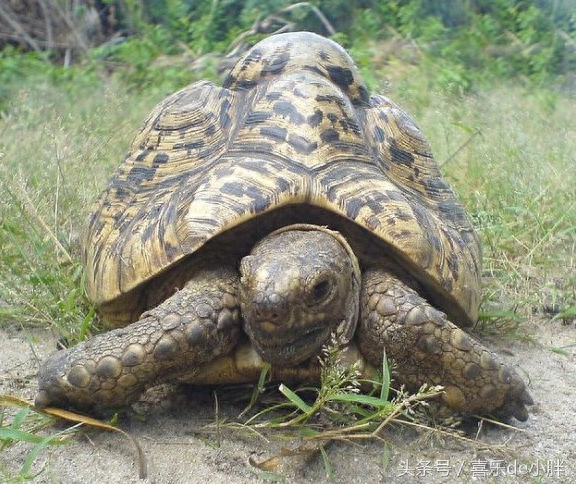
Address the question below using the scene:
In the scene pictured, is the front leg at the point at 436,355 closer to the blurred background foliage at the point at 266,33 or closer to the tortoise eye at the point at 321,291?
the tortoise eye at the point at 321,291

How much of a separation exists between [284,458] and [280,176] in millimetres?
753

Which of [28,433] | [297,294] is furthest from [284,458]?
[28,433]

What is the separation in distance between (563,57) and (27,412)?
8989 mm

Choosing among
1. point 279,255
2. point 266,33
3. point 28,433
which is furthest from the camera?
point 266,33

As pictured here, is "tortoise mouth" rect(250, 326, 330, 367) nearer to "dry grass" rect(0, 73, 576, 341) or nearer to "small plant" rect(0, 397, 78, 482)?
"small plant" rect(0, 397, 78, 482)

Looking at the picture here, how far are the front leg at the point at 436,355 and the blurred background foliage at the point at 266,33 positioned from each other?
6.96m

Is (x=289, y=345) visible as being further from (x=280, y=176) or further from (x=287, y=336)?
(x=280, y=176)

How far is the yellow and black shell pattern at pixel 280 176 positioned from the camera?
2.35m

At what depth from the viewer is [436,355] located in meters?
2.24

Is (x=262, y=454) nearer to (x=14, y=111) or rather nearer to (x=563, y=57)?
(x=14, y=111)

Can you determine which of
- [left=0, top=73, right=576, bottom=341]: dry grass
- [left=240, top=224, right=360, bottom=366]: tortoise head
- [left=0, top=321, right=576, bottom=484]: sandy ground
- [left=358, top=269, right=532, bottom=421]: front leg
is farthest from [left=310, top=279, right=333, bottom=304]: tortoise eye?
[left=0, top=73, right=576, bottom=341]: dry grass

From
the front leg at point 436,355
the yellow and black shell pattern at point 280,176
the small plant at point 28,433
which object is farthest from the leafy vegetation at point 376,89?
the yellow and black shell pattern at point 280,176

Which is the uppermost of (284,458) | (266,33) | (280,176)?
(280,176)

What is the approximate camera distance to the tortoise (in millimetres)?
2182
